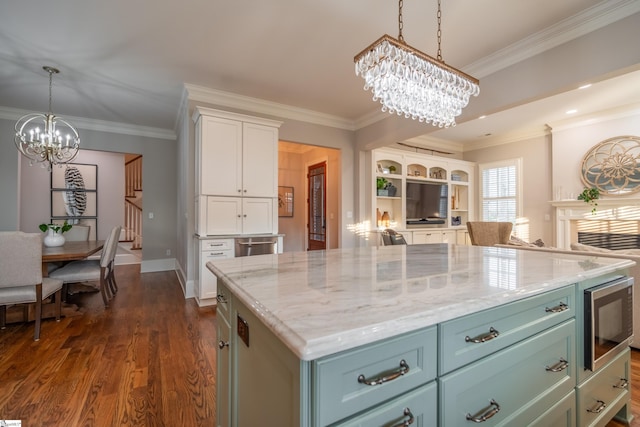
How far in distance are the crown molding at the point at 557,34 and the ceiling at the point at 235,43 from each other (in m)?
0.02

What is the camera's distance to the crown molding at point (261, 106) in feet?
13.0

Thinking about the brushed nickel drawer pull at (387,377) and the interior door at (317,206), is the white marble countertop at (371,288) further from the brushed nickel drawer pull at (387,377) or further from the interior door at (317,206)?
the interior door at (317,206)

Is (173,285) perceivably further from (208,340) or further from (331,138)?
(331,138)

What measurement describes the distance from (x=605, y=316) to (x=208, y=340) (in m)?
2.73

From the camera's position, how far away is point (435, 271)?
1.29 m

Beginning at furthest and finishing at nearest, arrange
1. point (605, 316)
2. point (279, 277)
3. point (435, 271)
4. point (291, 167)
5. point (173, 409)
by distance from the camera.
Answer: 1. point (291, 167)
2. point (173, 409)
3. point (605, 316)
4. point (435, 271)
5. point (279, 277)

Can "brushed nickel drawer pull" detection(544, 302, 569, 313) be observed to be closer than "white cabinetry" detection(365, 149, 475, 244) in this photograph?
Yes

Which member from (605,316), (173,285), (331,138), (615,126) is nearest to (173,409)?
(605,316)

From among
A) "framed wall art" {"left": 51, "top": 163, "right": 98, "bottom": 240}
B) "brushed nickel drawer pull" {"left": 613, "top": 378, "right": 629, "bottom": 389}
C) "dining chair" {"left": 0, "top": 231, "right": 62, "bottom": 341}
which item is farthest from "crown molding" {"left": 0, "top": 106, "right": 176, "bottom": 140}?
"brushed nickel drawer pull" {"left": 613, "top": 378, "right": 629, "bottom": 389}

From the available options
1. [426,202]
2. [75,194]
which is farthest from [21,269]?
[426,202]

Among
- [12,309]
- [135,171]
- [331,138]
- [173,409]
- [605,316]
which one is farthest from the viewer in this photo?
[135,171]

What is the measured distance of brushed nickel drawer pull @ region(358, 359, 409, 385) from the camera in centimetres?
68

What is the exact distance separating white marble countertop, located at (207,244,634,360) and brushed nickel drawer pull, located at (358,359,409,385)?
103 mm

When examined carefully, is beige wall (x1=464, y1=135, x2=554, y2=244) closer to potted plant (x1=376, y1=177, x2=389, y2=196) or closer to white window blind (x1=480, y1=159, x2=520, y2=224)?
white window blind (x1=480, y1=159, x2=520, y2=224)
